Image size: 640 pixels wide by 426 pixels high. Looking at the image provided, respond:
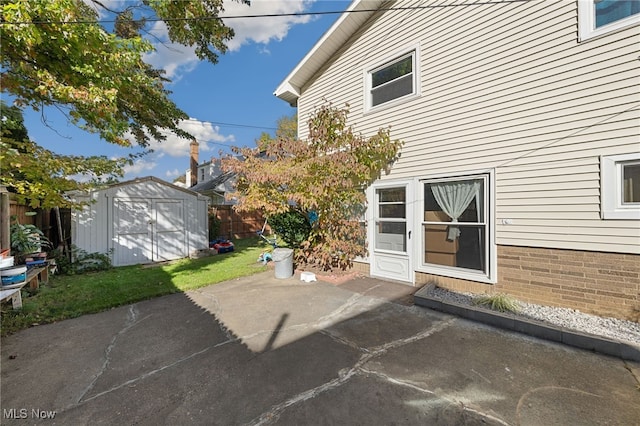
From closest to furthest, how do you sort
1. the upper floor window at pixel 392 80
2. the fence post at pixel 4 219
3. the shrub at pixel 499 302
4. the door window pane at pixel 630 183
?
the door window pane at pixel 630 183
the shrub at pixel 499 302
the fence post at pixel 4 219
the upper floor window at pixel 392 80

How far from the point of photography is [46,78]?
4.48m

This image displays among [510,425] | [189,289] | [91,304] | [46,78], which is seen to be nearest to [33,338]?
[91,304]

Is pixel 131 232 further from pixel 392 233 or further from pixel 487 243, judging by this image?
pixel 487 243

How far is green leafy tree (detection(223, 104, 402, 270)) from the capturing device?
589 centimetres

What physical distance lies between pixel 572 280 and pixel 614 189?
1460 millimetres

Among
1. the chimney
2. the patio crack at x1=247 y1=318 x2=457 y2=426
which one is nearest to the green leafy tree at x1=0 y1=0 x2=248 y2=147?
the patio crack at x1=247 y1=318 x2=457 y2=426

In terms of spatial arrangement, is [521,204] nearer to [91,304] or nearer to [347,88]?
[347,88]

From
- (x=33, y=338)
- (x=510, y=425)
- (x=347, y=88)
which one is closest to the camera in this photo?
(x=510, y=425)

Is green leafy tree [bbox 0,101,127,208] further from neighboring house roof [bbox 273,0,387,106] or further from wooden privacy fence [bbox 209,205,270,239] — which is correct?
wooden privacy fence [bbox 209,205,270,239]

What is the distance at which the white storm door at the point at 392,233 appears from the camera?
19.2ft

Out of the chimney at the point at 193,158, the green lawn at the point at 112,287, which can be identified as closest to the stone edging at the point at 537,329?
the green lawn at the point at 112,287

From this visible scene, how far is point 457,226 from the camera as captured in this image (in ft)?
17.0

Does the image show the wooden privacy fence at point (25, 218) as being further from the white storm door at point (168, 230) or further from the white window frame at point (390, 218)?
the white window frame at point (390, 218)

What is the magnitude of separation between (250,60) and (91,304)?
1274cm
